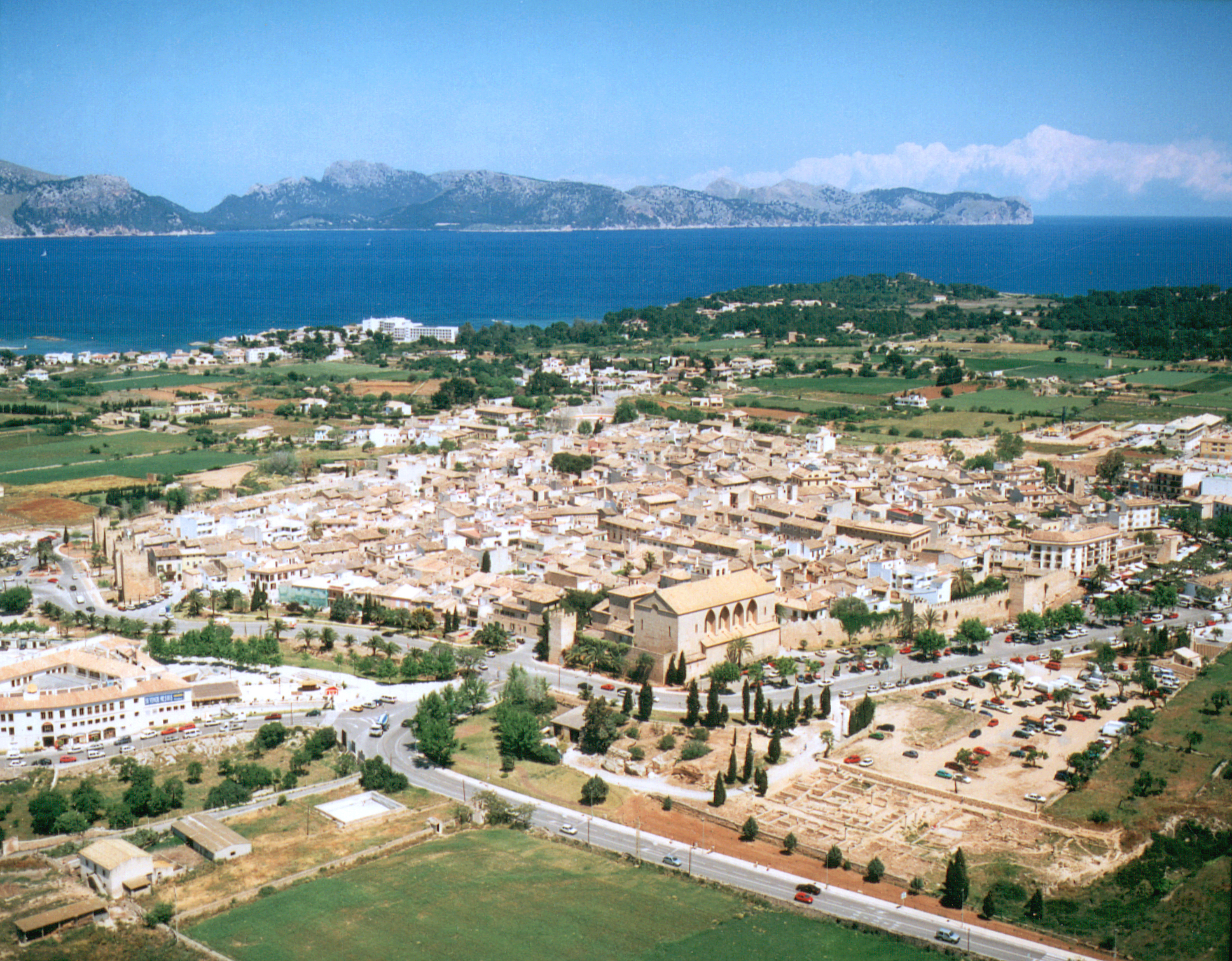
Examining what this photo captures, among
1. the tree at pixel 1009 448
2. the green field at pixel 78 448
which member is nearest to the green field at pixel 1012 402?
the tree at pixel 1009 448

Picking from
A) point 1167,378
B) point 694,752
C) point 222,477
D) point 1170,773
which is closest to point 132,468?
point 222,477

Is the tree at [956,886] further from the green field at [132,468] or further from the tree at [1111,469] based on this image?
the green field at [132,468]

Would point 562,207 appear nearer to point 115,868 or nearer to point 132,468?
point 132,468

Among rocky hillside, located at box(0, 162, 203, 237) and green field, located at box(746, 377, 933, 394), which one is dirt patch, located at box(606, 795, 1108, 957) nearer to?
green field, located at box(746, 377, 933, 394)

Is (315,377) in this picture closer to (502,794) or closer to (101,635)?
(101,635)

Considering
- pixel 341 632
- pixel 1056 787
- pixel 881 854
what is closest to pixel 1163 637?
pixel 1056 787
